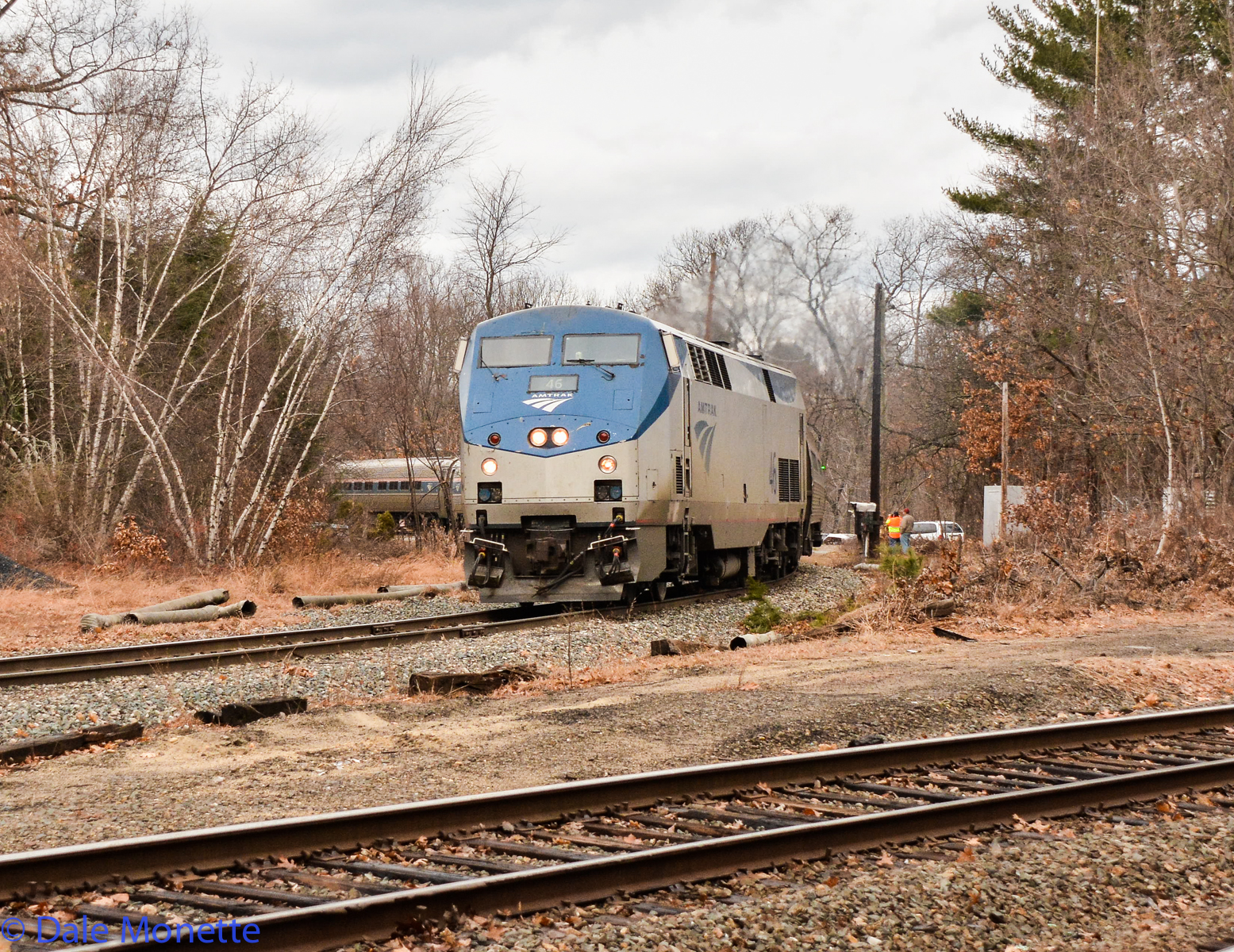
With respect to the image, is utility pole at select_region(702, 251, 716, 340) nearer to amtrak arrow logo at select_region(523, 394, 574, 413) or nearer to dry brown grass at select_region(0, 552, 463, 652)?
dry brown grass at select_region(0, 552, 463, 652)

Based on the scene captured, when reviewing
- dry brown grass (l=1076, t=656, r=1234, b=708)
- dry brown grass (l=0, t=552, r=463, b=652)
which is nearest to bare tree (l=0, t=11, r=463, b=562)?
dry brown grass (l=0, t=552, r=463, b=652)

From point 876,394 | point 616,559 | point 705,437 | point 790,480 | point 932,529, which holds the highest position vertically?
point 876,394

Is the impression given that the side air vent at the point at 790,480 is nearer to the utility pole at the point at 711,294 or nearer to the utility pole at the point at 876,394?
the utility pole at the point at 876,394

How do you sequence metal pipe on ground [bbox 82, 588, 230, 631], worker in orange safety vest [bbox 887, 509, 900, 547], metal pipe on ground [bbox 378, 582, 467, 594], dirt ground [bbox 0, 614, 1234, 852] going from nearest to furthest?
dirt ground [bbox 0, 614, 1234, 852]
metal pipe on ground [bbox 82, 588, 230, 631]
metal pipe on ground [bbox 378, 582, 467, 594]
worker in orange safety vest [bbox 887, 509, 900, 547]

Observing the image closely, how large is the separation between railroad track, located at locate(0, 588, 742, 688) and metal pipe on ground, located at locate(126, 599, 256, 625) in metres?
1.55

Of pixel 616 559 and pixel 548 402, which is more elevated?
pixel 548 402

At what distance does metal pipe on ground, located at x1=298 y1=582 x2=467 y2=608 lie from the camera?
1658 cm

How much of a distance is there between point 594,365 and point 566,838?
33.4 feet

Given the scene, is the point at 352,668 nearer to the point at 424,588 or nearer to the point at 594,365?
the point at 594,365

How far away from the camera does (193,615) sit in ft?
48.7

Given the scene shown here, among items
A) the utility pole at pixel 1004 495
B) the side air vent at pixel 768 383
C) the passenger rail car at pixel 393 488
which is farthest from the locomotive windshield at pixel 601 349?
the passenger rail car at pixel 393 488

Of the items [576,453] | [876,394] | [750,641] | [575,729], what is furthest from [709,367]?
[876,394]

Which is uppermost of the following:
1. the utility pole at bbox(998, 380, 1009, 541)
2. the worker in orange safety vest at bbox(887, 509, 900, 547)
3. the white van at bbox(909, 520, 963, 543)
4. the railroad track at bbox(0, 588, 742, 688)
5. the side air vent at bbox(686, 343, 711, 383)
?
the side air vent at bbox(686, 343, 711, 383)

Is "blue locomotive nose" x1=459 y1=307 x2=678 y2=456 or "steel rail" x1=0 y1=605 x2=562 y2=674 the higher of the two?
"blue locomotive nose" x1=459 y1=307 x2=678 y2=456
